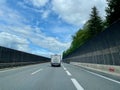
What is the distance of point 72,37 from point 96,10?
193 ft

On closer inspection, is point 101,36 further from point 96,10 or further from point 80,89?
point 96,10

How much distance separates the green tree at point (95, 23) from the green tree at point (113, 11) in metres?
27.4

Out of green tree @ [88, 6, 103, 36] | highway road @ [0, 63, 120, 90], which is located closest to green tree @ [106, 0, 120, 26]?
green tree @ [88, 6, 103, 36]

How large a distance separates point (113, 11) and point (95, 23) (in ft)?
103

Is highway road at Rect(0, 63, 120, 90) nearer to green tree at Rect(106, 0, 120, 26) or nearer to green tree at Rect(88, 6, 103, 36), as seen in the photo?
green tree at Rect(106, 0, 120, 26)

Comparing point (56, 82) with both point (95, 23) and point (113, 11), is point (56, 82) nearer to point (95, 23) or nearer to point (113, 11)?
point (113, 11)

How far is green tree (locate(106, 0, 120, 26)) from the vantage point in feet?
193

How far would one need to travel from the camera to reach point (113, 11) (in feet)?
199

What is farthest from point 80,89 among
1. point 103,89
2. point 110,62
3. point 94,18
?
point 94,18


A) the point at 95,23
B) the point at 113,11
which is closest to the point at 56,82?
the point at 113,11

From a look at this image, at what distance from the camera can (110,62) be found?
23.0 m

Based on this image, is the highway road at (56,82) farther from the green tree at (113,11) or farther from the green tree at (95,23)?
the green tree at (95,23)

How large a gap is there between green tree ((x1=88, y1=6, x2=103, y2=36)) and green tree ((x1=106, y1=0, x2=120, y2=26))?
27.4m

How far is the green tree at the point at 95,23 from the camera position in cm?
9106
